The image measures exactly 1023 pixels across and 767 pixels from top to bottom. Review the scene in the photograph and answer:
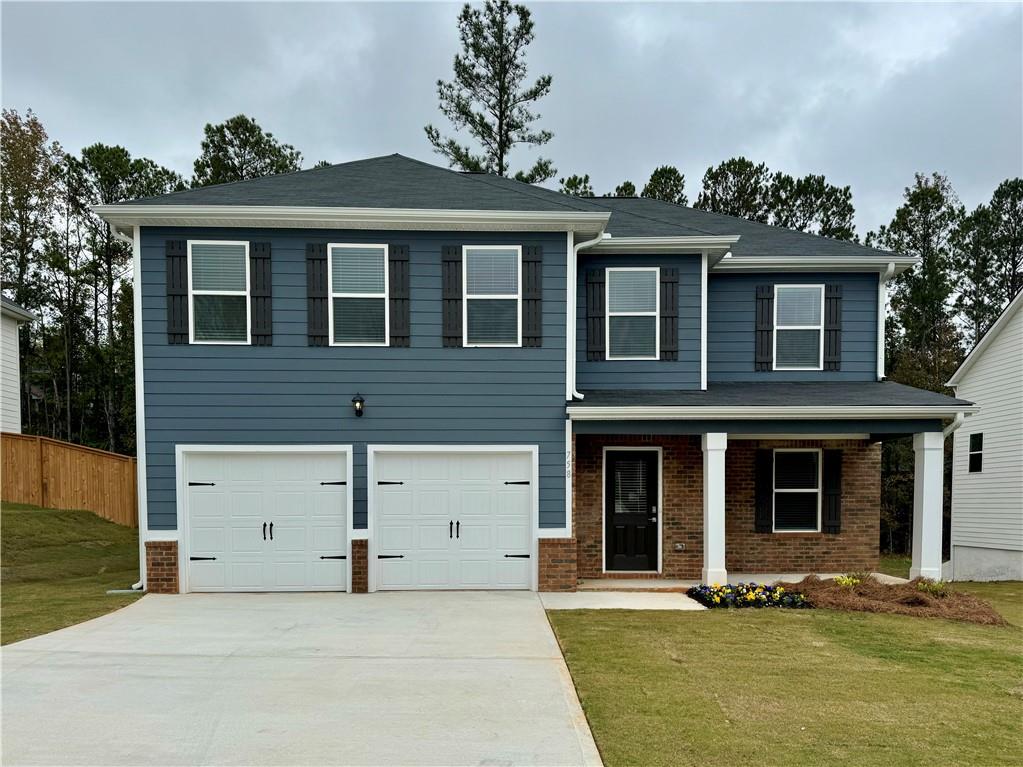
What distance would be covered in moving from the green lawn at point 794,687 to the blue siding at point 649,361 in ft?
11.6

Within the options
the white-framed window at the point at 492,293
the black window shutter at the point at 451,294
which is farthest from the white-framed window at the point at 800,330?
the black window shutter at the point at 451,294

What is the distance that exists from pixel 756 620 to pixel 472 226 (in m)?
6.05

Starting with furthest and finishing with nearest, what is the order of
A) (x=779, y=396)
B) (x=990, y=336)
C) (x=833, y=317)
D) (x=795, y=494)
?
(x=990, y=336) → (x=833, y=317) → (x=795, y=494) → (x=779, y=396)

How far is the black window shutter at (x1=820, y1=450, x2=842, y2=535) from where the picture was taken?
1091 centimetres

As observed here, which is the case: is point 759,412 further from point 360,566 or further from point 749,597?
point 360,566

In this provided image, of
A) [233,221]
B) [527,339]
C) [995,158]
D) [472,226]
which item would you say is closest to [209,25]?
[233,221]

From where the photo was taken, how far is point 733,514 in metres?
10.8

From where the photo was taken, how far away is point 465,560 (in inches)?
372

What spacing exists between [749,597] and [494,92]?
745 inches

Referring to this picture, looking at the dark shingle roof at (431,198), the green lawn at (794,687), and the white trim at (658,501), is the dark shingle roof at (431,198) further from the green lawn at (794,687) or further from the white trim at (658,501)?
the green lawn at (794,687)

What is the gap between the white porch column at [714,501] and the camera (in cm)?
943

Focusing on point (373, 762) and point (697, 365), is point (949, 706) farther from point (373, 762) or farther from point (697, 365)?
point (697, 365)

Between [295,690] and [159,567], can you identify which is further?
[159,567]

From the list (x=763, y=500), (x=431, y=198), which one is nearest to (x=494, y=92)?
(x=431, y=198)
